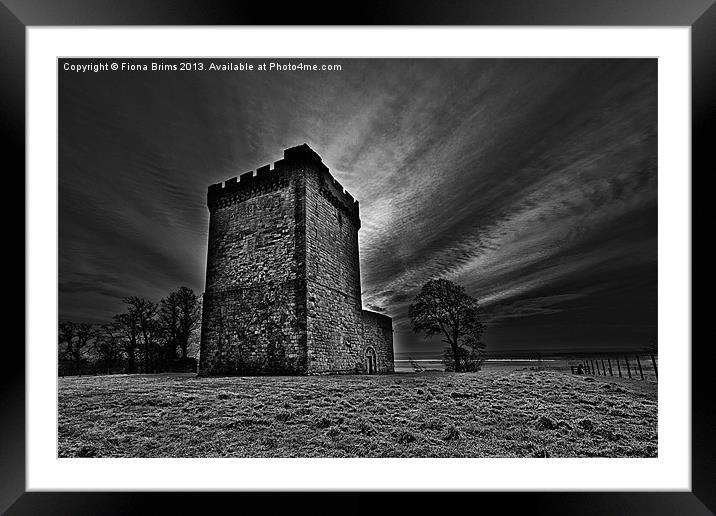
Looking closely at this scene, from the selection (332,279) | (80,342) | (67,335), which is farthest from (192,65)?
(332,279)

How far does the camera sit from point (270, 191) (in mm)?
9703

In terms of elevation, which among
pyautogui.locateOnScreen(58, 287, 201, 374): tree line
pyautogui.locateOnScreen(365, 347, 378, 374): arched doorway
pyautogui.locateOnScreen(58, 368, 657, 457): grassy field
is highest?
pyautogui.locateOnScreen(58, 287, 201, 374): tree line

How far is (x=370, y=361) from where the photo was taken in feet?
37.6

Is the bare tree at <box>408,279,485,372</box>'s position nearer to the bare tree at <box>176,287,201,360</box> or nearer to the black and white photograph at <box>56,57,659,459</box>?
the black and white photograph at <box>56,57,659,459</box>

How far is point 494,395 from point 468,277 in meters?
2.33

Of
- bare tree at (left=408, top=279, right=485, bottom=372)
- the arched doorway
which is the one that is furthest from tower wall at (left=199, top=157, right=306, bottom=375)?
the arched doorway

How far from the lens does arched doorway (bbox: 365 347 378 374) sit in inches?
440

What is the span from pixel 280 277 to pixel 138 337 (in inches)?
129

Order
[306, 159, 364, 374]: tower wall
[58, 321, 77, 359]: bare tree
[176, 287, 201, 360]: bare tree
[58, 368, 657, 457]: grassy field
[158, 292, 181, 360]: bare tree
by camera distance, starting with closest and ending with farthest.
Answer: [58, 368, 657, 457]: grassy field, [58, 321, 77, 359]: bare tree, [158, 292, 181, 360]: bare tree, [176, 287, 201, 360]: bare tree, [306, 159, 364, 374]: tower wall

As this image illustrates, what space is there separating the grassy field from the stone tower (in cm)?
195
